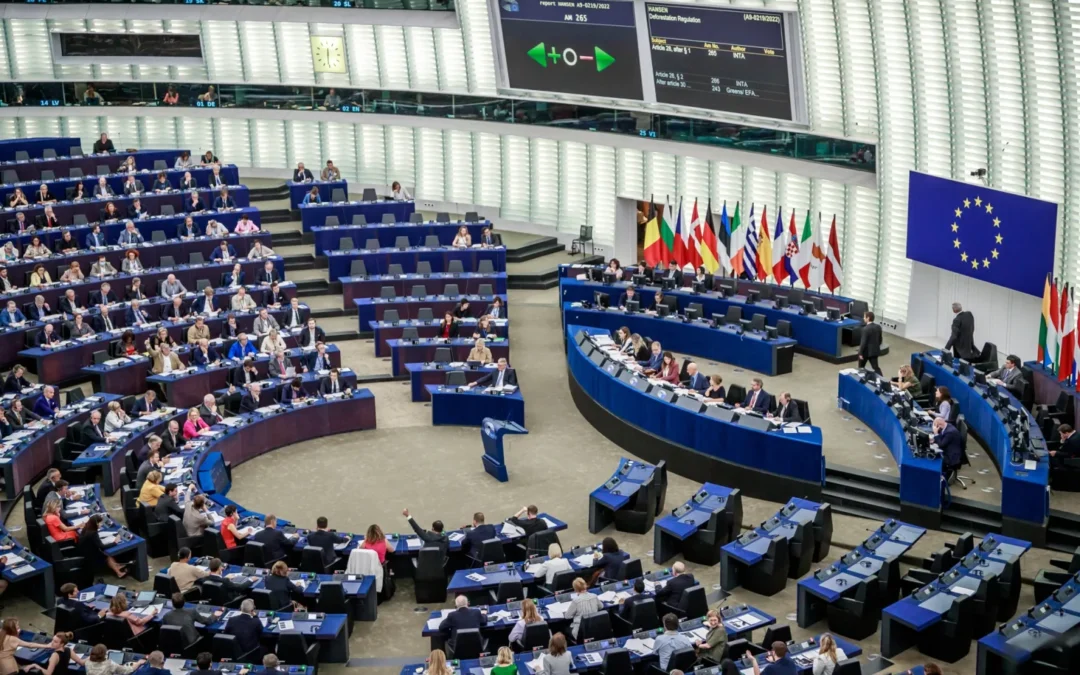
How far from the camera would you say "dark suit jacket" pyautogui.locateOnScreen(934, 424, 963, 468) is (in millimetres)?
21156

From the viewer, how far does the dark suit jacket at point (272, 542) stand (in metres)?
19.1

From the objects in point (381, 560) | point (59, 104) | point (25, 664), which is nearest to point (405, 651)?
point (381, 560)

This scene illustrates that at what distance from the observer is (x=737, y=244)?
3250 cm

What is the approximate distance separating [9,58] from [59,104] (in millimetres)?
1786

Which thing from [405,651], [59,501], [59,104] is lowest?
[405,651]

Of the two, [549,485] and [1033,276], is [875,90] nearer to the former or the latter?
[1033,276]

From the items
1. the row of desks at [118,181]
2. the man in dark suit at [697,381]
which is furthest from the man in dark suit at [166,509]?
the row of desks at [118,181]

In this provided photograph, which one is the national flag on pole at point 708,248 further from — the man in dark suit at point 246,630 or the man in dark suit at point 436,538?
the man in dark suit at point 246,630

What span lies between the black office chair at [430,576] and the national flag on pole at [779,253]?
1376cm

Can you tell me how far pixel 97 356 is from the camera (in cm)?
2636

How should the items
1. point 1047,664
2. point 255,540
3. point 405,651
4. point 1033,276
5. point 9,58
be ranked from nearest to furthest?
point 1047,664 → point 405,651 → point 255,540 → point 1033,276 → point 9,58

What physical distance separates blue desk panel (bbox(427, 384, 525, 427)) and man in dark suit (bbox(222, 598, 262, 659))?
959 centimetres

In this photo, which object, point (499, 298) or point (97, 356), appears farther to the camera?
point (499, 298)

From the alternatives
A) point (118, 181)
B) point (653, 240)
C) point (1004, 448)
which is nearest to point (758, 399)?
point (1004, 448)
